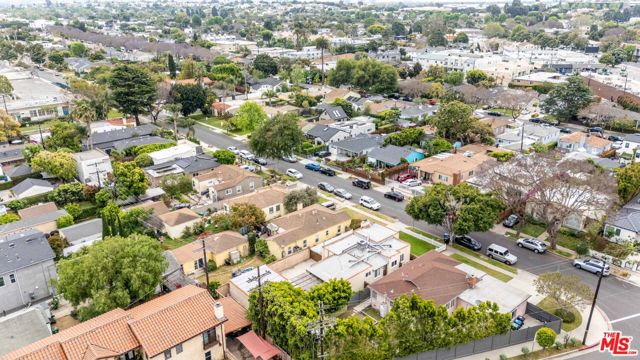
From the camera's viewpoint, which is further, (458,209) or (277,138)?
(277,138)

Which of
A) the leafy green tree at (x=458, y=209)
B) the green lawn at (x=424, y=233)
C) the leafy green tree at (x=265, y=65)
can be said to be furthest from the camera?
the leafy green tree at (x=265, y=65)

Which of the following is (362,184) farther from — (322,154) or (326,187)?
(322,154)

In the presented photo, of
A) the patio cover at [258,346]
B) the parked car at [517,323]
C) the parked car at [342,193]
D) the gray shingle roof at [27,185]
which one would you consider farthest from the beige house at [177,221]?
the parked car at [517,323]

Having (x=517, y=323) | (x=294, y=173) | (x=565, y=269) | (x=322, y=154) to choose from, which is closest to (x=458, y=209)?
(x=565, y=269)

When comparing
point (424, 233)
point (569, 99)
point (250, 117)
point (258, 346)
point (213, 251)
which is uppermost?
point (569, 99)

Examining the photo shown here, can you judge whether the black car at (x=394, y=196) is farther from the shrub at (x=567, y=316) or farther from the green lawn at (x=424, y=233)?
the shrub at (x=567, y=316)

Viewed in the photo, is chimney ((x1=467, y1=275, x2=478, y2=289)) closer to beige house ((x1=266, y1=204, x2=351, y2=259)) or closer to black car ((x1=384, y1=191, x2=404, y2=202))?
beige house ((x1=266, y1=204, x2=351, y2=259))

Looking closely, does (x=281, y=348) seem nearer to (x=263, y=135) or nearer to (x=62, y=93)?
(x=263, y=135)
